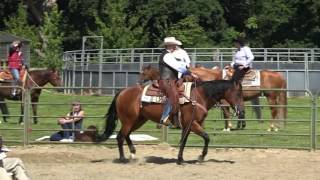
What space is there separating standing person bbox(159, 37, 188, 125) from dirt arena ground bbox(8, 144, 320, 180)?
1016 mm

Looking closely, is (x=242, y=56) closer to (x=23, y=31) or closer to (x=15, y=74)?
(x=15, y=74)

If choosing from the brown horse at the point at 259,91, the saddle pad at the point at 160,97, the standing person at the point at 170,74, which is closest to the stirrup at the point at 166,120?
the standing person at the point at 170,74

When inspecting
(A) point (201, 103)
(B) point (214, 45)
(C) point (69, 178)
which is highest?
(B) point (214, 45)

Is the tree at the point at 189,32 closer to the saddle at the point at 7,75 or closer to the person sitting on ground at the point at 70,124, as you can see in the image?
the saddle at the point at 7,75

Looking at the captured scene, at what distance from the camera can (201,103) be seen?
12.9 meters

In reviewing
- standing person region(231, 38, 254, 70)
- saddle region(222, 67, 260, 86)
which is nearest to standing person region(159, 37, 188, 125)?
standing person region(231, 38, 254, 70)

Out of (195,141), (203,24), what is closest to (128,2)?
(203,24)

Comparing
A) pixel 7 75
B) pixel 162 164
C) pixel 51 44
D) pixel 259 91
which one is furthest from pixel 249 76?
pixel 51 44

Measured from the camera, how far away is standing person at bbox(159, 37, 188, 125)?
12648 millimetres

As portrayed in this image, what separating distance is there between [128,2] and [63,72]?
13995 mm

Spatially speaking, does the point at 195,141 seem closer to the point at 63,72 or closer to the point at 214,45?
the point at 63,72

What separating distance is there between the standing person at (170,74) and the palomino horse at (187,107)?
0.19 meters

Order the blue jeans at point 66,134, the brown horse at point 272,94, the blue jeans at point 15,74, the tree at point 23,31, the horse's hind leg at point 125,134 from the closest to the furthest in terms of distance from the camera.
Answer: the horse's hind leg at point 125,134 < the blue jeans at point 66,134 < the brown horse at point 272,94 < the blue jeans at point 15,74 < the tree at point 23,31

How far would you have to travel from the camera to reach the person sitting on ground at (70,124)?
15727mm
